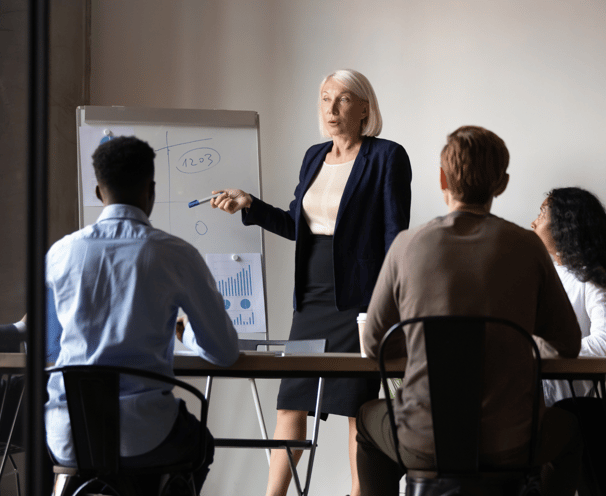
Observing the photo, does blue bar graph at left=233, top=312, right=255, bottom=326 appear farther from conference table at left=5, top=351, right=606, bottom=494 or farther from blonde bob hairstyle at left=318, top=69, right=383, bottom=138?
conference table at left=5, top=351, right=606, bottom=494

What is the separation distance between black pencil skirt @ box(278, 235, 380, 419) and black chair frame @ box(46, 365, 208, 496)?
102cm

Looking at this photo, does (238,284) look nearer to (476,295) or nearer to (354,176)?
(354,176)

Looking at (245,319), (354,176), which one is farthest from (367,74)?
(245,319)

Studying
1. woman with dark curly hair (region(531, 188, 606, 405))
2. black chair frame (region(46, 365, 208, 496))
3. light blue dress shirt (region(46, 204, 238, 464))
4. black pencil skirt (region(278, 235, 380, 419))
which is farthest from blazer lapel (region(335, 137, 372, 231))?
black chair frame (region(46, 365, 208, 496))

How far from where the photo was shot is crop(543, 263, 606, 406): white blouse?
6.50ft

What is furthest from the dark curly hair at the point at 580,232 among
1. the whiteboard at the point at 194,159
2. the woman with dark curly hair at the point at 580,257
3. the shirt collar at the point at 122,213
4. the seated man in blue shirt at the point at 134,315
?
the shirt collar at the point at 122,213

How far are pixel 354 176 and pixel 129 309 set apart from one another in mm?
1216

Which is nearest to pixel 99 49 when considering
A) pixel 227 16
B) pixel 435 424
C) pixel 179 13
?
pixel 179 13

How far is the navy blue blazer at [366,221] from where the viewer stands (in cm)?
231

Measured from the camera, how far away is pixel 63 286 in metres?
1.40

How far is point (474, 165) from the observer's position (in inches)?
56.5

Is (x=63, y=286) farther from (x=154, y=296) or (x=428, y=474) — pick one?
(x=428, y=474)

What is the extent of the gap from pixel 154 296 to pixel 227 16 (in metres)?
2.47

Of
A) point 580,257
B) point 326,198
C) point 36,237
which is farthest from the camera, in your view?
point 326,198
